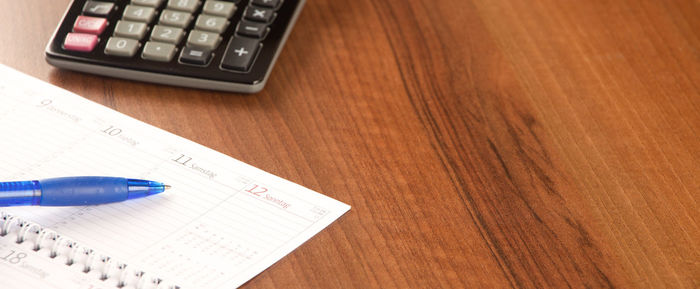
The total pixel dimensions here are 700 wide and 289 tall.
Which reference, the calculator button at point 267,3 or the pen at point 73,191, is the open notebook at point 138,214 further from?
the calculator button at point 267,3

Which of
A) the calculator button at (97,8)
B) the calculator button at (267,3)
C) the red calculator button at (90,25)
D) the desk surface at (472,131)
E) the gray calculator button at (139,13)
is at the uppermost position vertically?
the calculator button at (97,8)

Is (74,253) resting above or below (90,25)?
below

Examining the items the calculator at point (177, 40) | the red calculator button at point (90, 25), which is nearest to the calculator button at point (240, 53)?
the calculator at point (177, 40)

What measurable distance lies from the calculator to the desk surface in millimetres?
17

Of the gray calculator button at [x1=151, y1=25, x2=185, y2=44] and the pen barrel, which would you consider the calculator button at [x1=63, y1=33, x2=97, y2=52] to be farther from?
the pen barrel

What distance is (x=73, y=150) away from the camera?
60cm

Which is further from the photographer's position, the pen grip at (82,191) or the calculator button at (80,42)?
the calculator button at (80,42)

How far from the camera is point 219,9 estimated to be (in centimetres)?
68

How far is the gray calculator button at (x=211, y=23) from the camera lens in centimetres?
67

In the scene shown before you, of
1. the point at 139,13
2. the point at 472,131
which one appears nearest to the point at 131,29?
the point at 139,13

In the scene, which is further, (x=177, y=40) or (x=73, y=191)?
(x=177, y=40)

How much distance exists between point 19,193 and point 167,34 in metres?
0.19

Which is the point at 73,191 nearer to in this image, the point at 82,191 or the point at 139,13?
the point at 82,191

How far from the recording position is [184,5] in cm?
68
